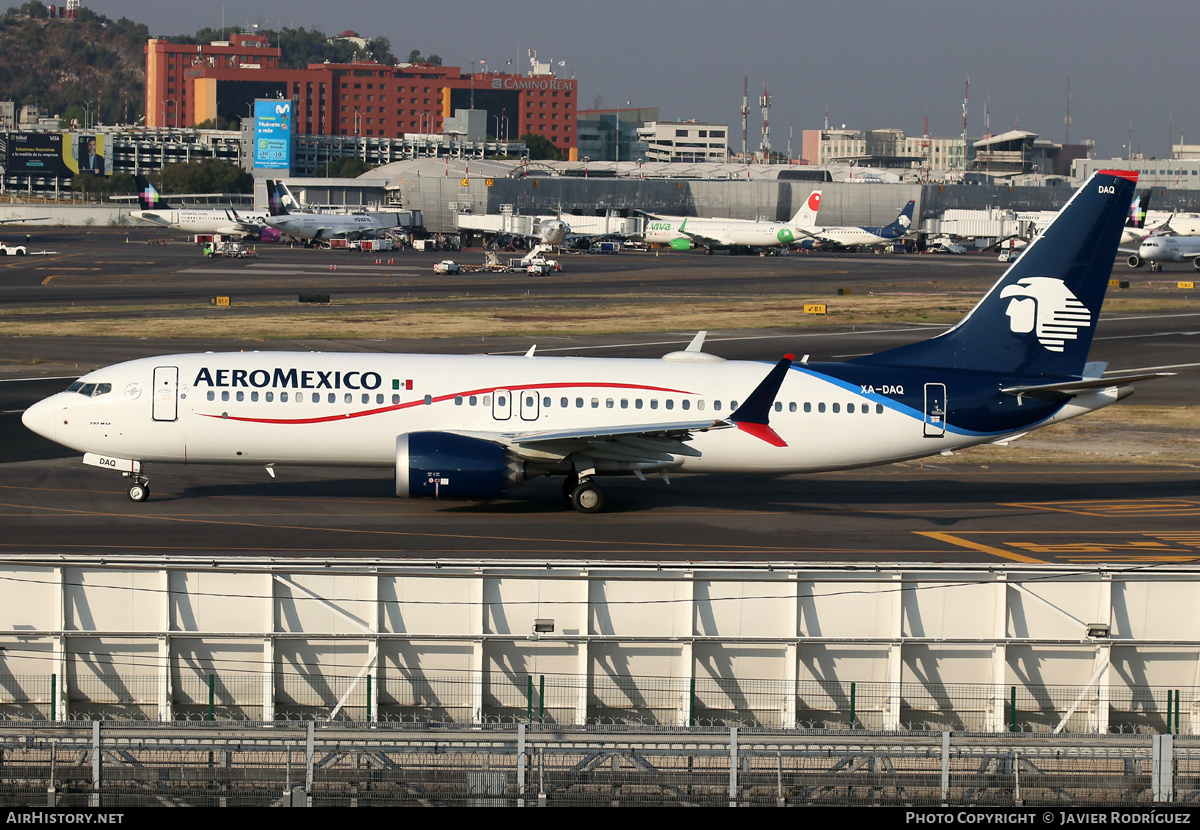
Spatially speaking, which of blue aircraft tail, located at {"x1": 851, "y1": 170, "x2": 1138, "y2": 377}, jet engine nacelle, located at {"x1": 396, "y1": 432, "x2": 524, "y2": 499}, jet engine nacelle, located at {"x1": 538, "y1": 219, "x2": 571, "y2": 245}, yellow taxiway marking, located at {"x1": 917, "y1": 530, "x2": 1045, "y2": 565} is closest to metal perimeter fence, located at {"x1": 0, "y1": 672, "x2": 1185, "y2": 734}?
yellow taxiway marking, located at {"x1": 917, "y1": 530, "x2": 1045, "y2": 565}

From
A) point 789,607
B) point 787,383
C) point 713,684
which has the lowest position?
point 713,684

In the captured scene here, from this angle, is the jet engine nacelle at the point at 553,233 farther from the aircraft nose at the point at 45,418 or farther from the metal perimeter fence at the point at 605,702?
the metal perimeter fence at the point at 605,702

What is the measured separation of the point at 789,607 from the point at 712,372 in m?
16.1

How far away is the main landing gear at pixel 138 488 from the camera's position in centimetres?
3953

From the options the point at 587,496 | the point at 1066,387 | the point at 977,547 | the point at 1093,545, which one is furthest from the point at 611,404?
the point at 1093,545

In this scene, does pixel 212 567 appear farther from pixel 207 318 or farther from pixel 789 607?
pixel 207 318

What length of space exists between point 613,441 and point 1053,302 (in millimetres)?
15475

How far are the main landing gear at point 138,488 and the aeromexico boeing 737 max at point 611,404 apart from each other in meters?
0.06

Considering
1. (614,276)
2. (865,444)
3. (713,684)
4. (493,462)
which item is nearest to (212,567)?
(713,684)

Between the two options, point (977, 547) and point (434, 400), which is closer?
point (977, 547)

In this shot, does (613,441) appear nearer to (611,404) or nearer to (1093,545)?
(611,404)

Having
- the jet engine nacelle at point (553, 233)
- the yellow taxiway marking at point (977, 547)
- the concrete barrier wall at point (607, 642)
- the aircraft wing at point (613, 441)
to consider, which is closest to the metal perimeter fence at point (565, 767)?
the concrete barrier wall at point (607, 642)

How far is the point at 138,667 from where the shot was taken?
80.2 feet

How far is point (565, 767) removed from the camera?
18.8m
